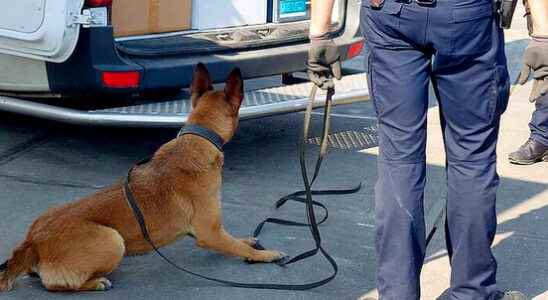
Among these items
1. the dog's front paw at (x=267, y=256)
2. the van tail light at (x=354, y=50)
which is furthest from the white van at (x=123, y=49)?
the dog's front paw at (x=267, y=256)

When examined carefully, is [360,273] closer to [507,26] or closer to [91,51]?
[507,26]

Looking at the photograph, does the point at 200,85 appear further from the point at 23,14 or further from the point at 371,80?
the point at 23,14

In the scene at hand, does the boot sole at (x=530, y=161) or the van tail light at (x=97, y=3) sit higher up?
the van tail light at (x=97, y=3)

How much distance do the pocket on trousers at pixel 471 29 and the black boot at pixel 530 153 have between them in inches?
113

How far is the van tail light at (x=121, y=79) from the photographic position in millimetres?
5324

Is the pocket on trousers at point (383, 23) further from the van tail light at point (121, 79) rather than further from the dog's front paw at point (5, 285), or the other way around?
the van tail light at point (121, 79)

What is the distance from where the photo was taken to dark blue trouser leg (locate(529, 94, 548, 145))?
20.4ft

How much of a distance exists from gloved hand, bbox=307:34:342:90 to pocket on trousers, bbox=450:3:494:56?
21.0 inches

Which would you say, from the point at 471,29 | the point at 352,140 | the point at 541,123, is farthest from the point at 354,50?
the point at 471,29

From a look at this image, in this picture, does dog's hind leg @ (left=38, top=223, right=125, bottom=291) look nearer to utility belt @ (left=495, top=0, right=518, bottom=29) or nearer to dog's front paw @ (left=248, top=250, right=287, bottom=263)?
dog's front paw @ (left=248, top=250, right=287, bottom=263)

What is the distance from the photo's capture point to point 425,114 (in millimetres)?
3699

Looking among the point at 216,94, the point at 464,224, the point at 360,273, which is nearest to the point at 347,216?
the point at 360,273

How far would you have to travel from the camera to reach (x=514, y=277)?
177 inches

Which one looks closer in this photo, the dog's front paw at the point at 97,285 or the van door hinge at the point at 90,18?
the dog's front paw at the point at 97,285
